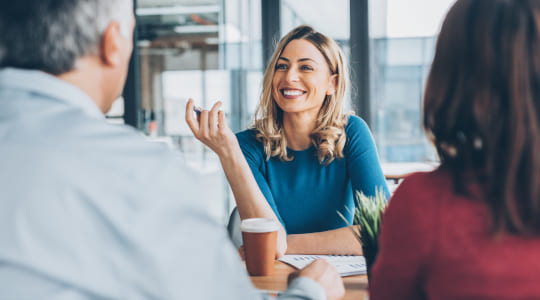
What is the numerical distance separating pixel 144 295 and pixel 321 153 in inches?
52.8

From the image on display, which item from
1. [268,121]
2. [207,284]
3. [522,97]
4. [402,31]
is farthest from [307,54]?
[402,31]

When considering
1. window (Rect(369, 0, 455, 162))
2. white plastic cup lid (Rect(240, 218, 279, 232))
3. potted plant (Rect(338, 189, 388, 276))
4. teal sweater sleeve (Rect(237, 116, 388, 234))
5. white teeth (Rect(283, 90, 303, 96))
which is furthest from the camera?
window (Rect(369, 0, 455, 162))

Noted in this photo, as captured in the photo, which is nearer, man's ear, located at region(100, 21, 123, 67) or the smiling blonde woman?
man's ear, located at region(100, 21, 123, 67)

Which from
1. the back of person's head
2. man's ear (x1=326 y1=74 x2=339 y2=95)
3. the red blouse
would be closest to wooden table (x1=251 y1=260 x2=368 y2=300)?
the red blouse

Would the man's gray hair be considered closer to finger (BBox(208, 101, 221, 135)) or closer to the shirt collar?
the shirt collar

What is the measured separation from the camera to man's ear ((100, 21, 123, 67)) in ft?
2.30

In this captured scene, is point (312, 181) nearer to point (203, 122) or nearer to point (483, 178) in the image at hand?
point (203, 122)

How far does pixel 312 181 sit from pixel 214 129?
1.60 ft

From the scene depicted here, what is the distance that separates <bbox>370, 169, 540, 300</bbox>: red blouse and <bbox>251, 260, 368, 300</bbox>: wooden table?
362 millimetres

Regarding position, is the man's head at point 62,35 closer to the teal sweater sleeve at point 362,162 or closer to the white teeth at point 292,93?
the teal sweater sleeve at point 362,162

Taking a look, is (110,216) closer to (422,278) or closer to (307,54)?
(422,278)

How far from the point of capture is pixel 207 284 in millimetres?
586

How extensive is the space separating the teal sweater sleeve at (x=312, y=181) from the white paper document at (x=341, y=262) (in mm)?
378

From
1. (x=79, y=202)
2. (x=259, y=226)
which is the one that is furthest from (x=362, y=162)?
(x=79, y=202)
